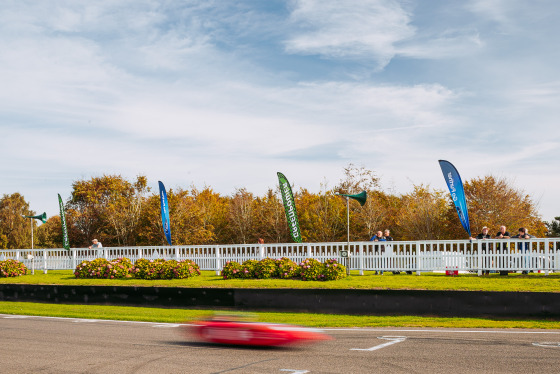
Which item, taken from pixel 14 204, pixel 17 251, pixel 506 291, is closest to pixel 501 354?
pixel 506 291

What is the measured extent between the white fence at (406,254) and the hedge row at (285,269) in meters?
1.20

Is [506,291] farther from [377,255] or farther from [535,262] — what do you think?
[377,255]

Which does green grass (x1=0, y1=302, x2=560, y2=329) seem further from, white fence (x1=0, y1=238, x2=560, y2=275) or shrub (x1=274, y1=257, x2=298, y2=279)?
white fence (x1=0, y1=238, x2=560, y2=275)

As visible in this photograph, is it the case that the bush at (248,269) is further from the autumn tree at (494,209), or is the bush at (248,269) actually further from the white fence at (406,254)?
the autumn tree at (494,209)

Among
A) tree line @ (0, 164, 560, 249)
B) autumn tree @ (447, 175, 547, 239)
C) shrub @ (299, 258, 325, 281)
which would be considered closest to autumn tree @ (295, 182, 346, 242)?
tree line @ (0, 164, 560, 249)

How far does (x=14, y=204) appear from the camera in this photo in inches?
3649

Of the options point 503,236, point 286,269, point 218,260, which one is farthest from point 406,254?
point 218,260

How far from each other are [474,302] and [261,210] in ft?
141

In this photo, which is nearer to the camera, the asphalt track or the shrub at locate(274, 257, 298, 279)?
the asphalt track

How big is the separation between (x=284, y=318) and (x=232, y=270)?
22.9 ft

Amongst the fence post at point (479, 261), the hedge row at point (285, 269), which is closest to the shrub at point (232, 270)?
the hedge row at point (285, 269)

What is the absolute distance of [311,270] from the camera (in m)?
20.1

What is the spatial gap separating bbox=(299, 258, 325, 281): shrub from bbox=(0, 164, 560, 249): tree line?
2469cm

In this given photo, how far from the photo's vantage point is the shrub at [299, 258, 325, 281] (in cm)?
1992
